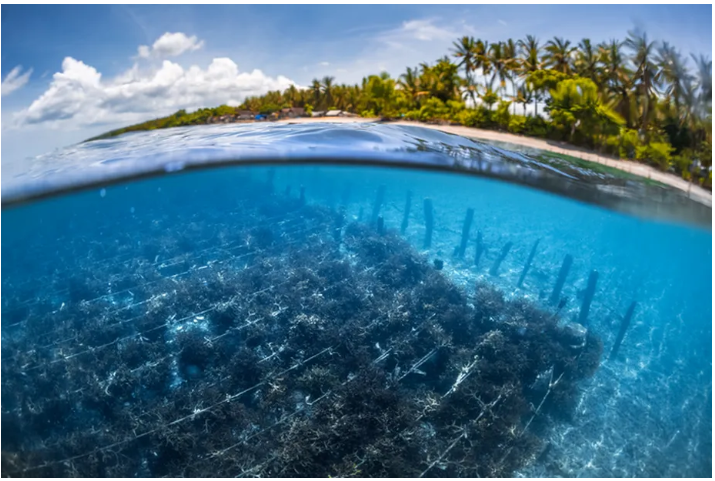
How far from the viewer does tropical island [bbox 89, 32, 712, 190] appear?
23.4 feet

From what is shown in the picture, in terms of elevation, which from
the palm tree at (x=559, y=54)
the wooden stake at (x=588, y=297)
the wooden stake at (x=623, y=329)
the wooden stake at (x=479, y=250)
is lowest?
the wooden stake at (x=623, y=329)

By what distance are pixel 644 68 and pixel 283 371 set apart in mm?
8529

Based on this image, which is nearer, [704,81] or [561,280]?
[704,81]

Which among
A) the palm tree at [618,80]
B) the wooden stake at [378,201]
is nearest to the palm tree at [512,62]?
the palm tree at [618,80]

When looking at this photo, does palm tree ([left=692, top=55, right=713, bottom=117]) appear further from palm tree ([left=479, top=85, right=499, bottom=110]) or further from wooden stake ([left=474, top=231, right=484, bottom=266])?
wooden stake ([left=474, top=231, right=484, bottom=266])

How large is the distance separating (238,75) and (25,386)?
20.0 ft

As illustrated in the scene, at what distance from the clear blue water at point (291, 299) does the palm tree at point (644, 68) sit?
5.96 feet

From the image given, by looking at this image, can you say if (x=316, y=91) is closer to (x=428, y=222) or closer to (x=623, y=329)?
(x=428, y=222)

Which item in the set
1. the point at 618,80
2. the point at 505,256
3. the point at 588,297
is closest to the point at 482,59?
the point at 618,80

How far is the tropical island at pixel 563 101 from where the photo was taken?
712cm

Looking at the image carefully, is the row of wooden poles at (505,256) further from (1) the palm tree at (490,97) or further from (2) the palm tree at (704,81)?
(2) the palm tree at (704,81)

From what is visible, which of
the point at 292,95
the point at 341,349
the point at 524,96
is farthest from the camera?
the point at 292,95

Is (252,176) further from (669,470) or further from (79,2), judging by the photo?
(669,470)

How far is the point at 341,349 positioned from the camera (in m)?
5.93
